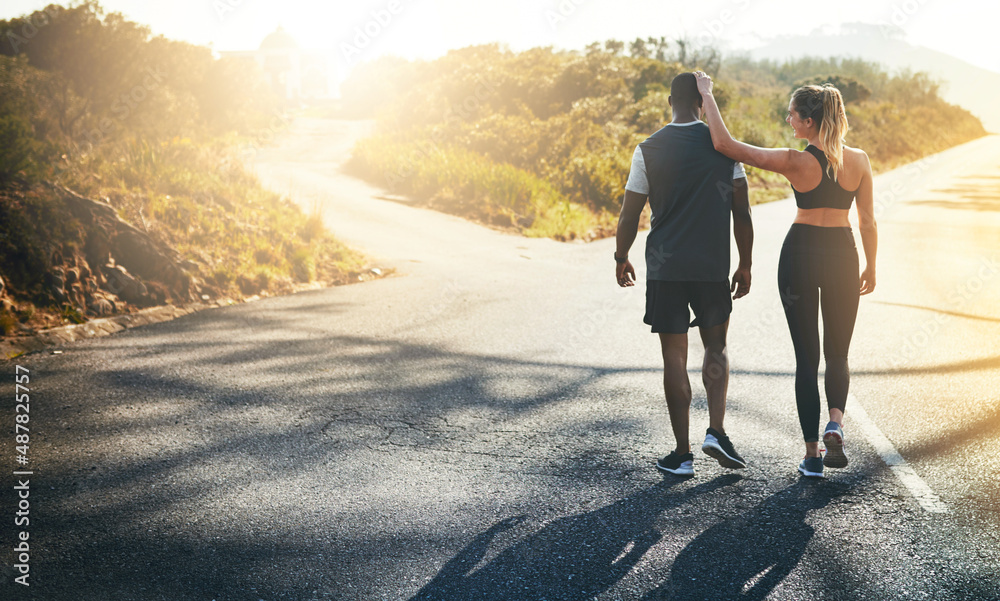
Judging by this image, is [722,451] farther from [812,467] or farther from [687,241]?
[687,241]

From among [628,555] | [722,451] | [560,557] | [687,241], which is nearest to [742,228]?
[687,241]

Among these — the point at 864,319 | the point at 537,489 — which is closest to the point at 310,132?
A: the point at 864,319

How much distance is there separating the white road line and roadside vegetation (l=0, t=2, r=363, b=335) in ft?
24.7

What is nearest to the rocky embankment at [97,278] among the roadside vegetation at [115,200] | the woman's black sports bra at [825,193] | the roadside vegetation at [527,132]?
the roadside vegetation at [115,200]

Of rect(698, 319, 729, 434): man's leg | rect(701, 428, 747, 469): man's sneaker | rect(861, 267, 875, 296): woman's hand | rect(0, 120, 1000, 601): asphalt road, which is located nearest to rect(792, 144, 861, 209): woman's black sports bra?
rect(861, 267, 875, 296): woman's hand

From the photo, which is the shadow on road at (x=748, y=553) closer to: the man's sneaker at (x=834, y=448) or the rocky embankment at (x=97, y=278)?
the man's sneaker at (x=834, y=448)

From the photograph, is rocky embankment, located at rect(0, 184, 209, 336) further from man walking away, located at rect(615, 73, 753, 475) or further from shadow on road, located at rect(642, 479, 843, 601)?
shadow on road, located at rect(642, 479, 843, 601)

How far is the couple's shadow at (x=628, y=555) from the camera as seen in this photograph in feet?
9.57

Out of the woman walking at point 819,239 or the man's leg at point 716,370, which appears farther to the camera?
the man's leg at point 716,370

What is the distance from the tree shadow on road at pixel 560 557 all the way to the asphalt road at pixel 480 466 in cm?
→ 1

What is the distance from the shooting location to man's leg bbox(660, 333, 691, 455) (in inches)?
158

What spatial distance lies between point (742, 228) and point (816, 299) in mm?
604

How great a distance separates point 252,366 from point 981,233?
55.1 ft

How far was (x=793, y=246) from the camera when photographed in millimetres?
4000
